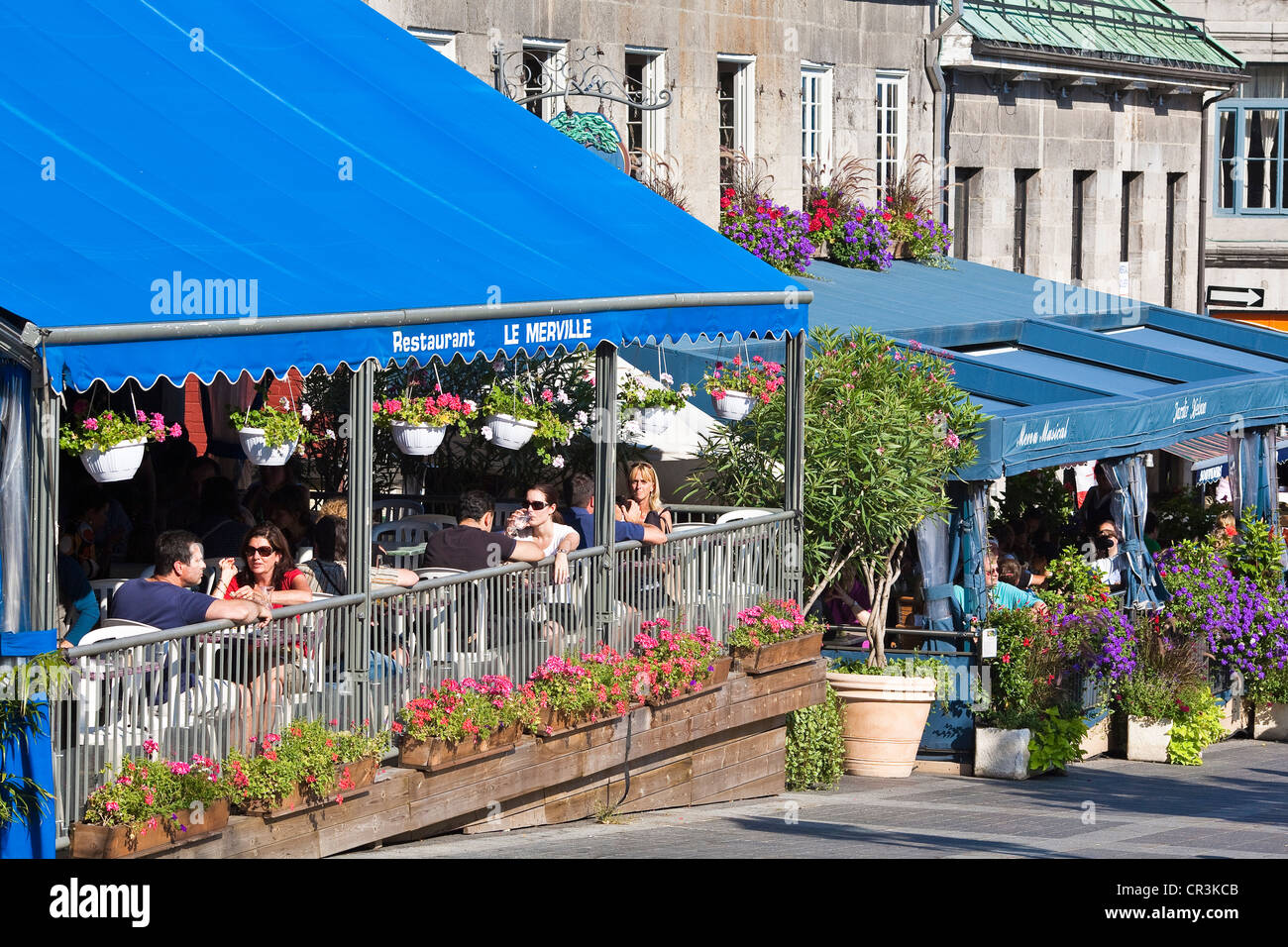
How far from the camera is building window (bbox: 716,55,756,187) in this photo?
69.6 ft

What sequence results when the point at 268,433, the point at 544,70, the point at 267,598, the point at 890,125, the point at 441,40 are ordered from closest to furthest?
the point at 267,598 < the point at 268,433 < the point at 441,40 < the point at 544,70 < the point at 890,125

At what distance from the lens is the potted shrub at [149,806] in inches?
329

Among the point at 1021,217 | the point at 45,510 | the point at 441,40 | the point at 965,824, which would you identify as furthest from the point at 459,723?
the point at 1021,217

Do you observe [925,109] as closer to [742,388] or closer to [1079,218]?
[1079,218]

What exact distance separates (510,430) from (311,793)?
4069 millimetres

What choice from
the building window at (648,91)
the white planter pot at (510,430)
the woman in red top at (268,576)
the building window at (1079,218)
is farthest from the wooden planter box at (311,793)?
the building window at (1079,218)

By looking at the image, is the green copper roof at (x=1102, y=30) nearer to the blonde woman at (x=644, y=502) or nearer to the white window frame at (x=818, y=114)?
the white window frame at (x=818, y=114)

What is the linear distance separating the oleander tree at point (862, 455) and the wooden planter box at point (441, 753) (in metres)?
4.22

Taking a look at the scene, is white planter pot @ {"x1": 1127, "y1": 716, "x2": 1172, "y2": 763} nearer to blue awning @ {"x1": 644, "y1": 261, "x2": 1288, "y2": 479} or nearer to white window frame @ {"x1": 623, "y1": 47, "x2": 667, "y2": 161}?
blue awning @ {"x1": 644, "y1": 261, "x2": 1288, "y2": 479}

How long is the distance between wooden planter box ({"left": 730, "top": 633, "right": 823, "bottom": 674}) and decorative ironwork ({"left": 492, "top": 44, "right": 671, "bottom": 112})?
18.7 ft

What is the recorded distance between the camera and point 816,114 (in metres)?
22.6

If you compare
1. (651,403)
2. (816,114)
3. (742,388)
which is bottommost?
(651,403)

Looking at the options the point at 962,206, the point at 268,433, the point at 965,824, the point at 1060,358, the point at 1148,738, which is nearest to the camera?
the point at 268,433

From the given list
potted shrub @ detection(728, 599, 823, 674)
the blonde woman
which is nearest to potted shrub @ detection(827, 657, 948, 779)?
potted shrub @ detection(728, 599, 823, 674)
